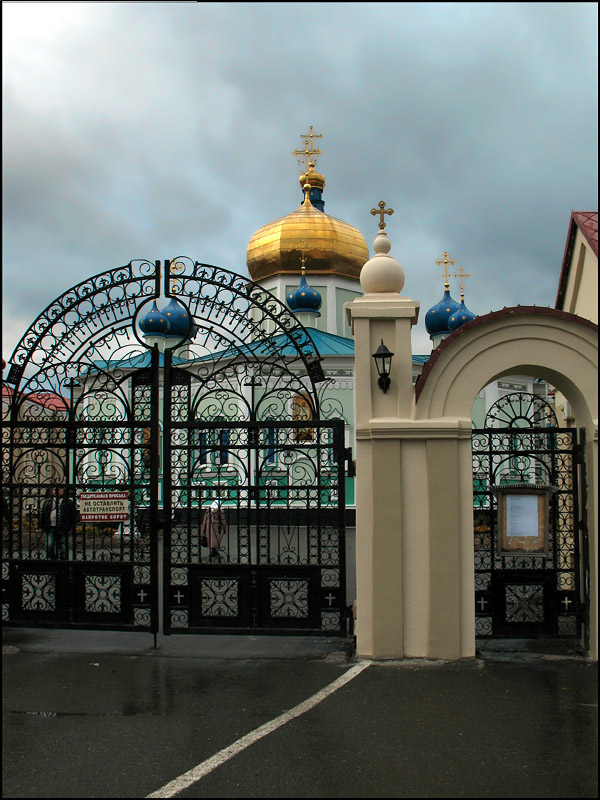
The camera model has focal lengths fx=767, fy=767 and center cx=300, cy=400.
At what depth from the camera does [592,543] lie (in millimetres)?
7223

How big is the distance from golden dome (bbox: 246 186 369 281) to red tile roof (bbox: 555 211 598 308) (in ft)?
64.6

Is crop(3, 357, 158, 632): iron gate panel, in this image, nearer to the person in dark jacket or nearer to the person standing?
the person in dark jacket

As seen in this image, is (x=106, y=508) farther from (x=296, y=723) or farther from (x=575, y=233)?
(x=575, y=233)

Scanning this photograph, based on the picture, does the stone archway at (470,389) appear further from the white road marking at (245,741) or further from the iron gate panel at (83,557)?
the iron gate panel at (83,557)

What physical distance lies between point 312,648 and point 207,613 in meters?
1.15

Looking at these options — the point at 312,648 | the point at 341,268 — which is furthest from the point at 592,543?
the point at 341,268

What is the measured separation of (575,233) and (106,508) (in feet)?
19.6

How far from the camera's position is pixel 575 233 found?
8.70 m

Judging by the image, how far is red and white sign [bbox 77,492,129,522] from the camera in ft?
25.7

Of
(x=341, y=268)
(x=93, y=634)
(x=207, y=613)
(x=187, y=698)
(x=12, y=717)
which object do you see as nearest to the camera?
(x=12, y=717)

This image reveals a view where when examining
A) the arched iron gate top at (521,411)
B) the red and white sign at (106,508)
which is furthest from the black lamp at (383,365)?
the red and white sign at (106,508)

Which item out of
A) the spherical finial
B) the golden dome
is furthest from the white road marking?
the golden dome

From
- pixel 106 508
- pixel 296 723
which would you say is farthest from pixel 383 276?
pixel 296 723

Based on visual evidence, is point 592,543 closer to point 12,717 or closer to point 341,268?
point 12,717
